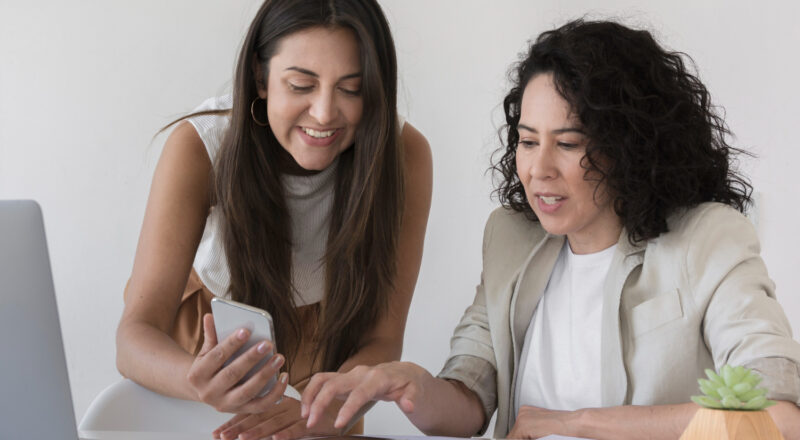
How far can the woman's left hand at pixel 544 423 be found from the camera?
1.43 meters

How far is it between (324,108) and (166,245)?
1.45 ft

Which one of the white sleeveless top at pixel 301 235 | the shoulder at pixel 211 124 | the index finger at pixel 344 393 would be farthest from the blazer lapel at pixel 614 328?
the shoulder at pixel 211 124

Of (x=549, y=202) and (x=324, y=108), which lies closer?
(x=549, y=202)

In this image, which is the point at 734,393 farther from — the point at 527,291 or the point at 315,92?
the point at 315,92

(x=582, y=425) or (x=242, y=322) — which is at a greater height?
(x=242, y=322)

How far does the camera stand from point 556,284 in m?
1.73

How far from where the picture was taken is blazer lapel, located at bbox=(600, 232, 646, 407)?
5.07 ft

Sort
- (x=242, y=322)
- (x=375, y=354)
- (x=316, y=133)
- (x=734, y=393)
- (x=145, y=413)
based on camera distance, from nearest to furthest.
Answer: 1. (x=734, y=393)
2. (x=242, y=322)
3. (x=145, y=413)
4. (x=316, y=133)
5. (x=375, y=354)

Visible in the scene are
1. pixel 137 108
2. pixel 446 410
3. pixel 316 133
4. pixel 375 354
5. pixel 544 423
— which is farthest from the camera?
pixel 137 108

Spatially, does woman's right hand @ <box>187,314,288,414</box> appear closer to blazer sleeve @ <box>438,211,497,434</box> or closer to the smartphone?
the smartphone

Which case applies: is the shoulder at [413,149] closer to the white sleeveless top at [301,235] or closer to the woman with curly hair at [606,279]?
the white sleeveless top at [301,235]

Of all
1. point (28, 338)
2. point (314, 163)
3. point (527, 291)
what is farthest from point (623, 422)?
point (28, 338)

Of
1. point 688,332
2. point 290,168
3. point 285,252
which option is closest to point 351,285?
point 285,252

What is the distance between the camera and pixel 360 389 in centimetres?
139
